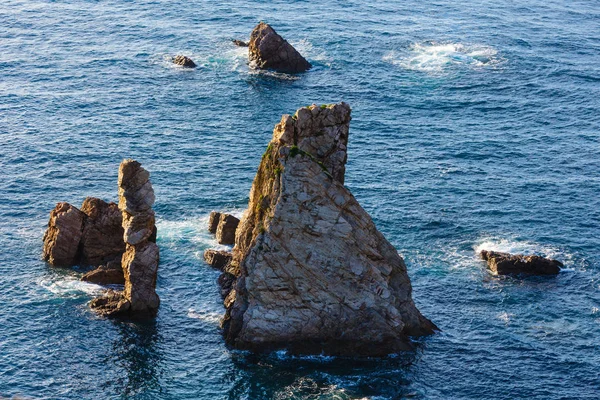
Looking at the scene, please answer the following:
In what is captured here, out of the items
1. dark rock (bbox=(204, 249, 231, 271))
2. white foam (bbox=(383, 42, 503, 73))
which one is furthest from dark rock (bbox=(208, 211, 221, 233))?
white foam (bbox=(383, 42, 503, 73))

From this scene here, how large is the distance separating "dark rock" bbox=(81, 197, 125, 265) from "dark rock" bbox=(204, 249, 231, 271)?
1075 cm

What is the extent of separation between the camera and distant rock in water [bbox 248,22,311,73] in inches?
7343

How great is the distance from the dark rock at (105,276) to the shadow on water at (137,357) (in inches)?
361

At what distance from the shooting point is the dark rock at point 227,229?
127 metres

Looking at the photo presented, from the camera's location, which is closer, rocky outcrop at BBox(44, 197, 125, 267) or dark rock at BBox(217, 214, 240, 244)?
rocky outcrop at BBox(44, 197, 125, 267)

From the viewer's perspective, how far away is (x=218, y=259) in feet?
399

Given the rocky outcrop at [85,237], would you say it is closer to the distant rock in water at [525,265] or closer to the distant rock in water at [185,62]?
the distant rock in water at [525,265]

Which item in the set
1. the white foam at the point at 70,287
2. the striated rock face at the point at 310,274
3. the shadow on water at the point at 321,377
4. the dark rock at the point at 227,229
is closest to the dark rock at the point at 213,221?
the dark rock at the point at 227,229

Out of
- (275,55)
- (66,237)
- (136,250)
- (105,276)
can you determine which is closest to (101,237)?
(66,237)

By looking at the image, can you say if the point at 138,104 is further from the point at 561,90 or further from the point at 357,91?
the point at 561,90

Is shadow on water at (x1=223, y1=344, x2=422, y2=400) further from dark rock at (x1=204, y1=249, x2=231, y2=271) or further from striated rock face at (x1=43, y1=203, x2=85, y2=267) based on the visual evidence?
striated rock face at (x1=43, y1=203, x2=85, y2=267)

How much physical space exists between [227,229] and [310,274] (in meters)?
25.6

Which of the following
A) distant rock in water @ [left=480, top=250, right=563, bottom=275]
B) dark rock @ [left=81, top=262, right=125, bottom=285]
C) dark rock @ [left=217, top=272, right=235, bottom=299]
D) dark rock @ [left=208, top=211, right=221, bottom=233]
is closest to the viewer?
dark rock @ [left=217, top=272, right=235, bottom=299]

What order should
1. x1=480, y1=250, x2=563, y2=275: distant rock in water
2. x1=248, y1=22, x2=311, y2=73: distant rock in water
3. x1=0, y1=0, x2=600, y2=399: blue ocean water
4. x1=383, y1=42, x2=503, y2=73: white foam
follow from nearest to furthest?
1. x1=0, y1=0, x2=600, y2=399: blue ocean water
2. x1=480, y1=250, x2=563, y2=275: distant rock in water
3. x1=248, y1=22, x2=311, y2=73: distant rock in water
4. x1=383, y1=42, x2=503, y2=73: white foam
